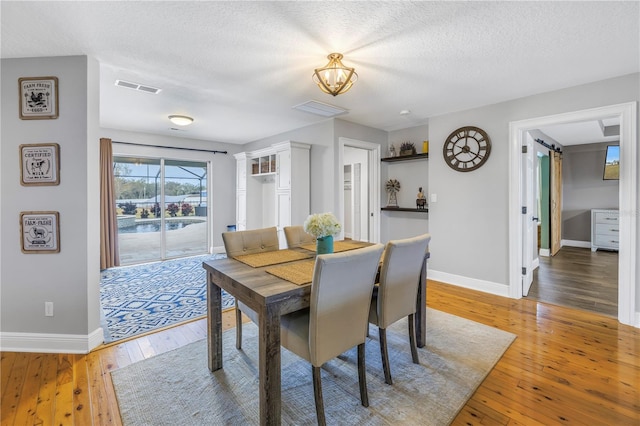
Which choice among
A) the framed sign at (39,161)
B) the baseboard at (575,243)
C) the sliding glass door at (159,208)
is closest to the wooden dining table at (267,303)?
the framed sign at (39,161)

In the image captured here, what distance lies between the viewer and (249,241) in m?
2.50

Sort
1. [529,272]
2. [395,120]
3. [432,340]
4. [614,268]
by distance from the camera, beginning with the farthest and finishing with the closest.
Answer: [614,268]
[395,120]
[529,272]
[432,340]

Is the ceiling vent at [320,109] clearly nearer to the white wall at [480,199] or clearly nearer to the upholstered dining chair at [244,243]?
the white wall at [480,199]

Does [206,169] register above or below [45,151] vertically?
above

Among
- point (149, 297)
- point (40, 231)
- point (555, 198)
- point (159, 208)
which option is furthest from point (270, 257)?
point (555, 198)

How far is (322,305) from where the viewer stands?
1492 mm

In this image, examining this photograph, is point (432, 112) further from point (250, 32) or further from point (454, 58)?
point (250, 32)

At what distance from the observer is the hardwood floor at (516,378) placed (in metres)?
1.64

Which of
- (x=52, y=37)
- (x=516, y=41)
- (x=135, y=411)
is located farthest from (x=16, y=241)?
(x=516, y=41)

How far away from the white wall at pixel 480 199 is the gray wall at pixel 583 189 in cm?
465

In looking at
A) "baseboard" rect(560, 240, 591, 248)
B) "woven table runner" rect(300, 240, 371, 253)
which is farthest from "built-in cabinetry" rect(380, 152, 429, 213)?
"baseboard" rect(560, 240, 591, 248)

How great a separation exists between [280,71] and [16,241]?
105 inches

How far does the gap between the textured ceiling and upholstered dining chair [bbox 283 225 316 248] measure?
1.49 metres

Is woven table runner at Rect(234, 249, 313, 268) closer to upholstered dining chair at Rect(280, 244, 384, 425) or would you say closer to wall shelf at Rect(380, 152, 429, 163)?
upholstered dining chair at Rect(280, 244, 384, 425)
